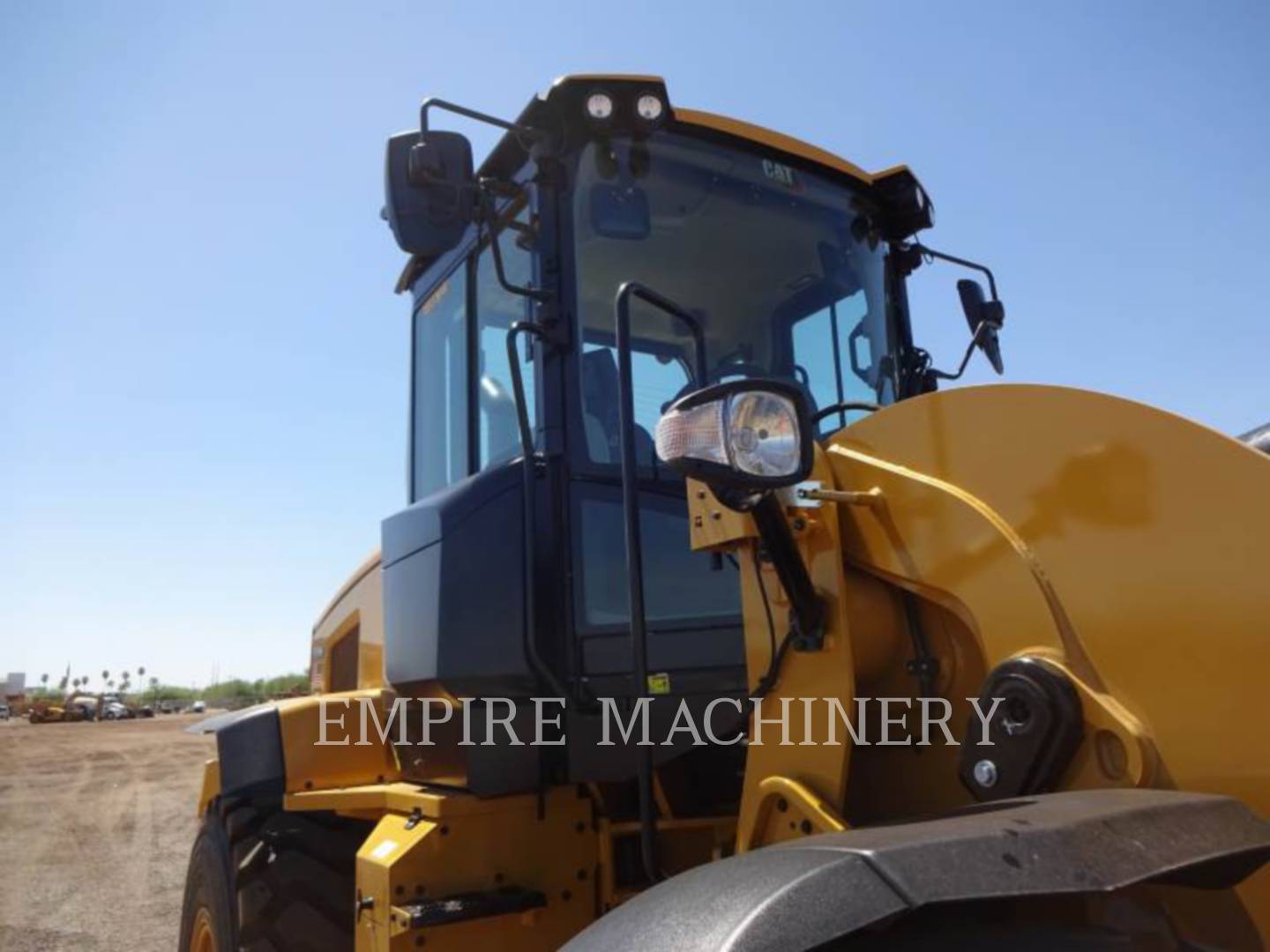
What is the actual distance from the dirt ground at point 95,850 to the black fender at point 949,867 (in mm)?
6273

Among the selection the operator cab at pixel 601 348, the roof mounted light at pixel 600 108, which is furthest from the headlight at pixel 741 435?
the roof mounted light at pixel 600 108

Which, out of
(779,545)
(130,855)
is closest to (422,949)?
(779,545)

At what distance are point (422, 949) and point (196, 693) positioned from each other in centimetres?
9130

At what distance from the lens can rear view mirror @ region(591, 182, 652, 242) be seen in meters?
2.94

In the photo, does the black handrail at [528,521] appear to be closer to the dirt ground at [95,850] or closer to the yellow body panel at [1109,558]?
the yellow body panel at [1109,558]

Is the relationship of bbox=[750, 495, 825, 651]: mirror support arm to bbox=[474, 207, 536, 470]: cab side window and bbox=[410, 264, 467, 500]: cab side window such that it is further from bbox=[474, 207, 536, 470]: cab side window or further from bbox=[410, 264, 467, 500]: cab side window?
bbox=[410, 264, 467, 500]: cab side window

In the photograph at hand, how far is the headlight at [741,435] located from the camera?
1690 mm

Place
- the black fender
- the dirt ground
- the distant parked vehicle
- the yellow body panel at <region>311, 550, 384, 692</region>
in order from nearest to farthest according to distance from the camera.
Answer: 1. the black fender
2. the yellow body panel at <region>311, 550, 384, 692</region>
3. the dirt ground
4. the distant parked vehicle

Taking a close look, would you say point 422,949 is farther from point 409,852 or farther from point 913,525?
point 913,525

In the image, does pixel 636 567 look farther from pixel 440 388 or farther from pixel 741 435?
pixel 440 388

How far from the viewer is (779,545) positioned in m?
1.86

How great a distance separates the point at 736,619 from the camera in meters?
2.75

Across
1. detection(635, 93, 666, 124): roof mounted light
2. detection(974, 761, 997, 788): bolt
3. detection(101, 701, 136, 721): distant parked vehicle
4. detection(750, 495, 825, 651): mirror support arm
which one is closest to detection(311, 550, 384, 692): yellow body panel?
detection(635, 93, 666, 124): roof mounted light

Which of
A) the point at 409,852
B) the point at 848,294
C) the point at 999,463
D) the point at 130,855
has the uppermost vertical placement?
the point at 848,294
